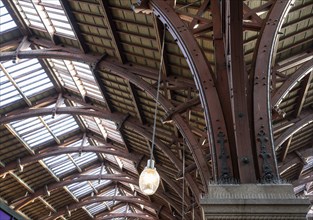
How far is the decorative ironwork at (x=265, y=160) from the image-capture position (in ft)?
16.9

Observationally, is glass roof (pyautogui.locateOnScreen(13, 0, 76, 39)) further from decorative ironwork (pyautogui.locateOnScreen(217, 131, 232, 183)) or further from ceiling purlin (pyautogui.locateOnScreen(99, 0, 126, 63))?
decorative ironwork (pyautogui.locateOnScreen(217, 131, 232, 183))

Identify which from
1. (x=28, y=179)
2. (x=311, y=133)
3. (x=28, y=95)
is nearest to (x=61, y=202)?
(x=28, y=179)

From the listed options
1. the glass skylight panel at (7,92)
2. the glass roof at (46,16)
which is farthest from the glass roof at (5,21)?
the glass skylight panel at (7,92)

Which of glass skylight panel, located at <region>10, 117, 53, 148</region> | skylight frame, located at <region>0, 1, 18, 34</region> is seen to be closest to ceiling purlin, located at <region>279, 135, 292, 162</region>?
skylight frame, located at <region>0, 1, 18, 34</region>

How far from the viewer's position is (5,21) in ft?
57.7

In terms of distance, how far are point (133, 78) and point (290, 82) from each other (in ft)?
19.6

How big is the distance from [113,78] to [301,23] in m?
8.41

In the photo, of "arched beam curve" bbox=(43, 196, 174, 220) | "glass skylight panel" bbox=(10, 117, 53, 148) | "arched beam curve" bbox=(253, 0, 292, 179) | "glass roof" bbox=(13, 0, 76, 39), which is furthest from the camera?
"arched beam curve" bbox=(43, 196, 174, 220)

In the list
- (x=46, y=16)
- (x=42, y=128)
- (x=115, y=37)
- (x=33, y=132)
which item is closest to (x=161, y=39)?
(x=115, y=37)

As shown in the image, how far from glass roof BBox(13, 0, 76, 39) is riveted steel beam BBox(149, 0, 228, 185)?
8.33m

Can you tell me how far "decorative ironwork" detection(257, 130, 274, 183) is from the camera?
5141 mm

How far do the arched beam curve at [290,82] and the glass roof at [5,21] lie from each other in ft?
41.7

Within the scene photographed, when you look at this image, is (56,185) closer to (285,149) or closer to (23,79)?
(23,79)

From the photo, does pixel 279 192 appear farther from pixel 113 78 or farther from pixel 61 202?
pixel 61 202
